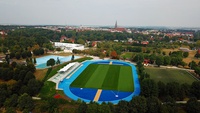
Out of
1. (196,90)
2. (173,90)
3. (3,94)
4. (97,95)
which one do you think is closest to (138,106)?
(173,90)

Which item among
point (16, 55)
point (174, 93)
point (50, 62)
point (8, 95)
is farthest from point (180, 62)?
point (16, 55)

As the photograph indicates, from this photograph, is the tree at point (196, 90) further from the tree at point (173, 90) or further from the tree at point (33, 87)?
the tree at point (33, 87)

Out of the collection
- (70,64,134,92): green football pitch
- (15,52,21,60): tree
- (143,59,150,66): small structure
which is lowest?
(70,64,134,92): green football pitch

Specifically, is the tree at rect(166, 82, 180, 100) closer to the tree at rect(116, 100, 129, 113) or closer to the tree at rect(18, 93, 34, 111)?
the tree at rect(116, 100, 129, 113)

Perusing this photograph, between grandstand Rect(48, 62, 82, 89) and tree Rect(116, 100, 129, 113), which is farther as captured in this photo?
grandstand Rect(48, 62, 82, 89)

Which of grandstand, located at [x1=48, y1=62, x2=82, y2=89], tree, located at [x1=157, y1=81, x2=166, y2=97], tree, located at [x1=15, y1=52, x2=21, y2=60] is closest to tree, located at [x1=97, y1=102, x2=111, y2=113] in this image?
tree, located at [x1=157, y1=81, x2=166, y2=97]

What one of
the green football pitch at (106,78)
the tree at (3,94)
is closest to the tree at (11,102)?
the tree at (3,94)

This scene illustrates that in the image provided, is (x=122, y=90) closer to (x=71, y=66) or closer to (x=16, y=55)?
(x=71, y=66)

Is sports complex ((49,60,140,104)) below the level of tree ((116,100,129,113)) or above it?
below
